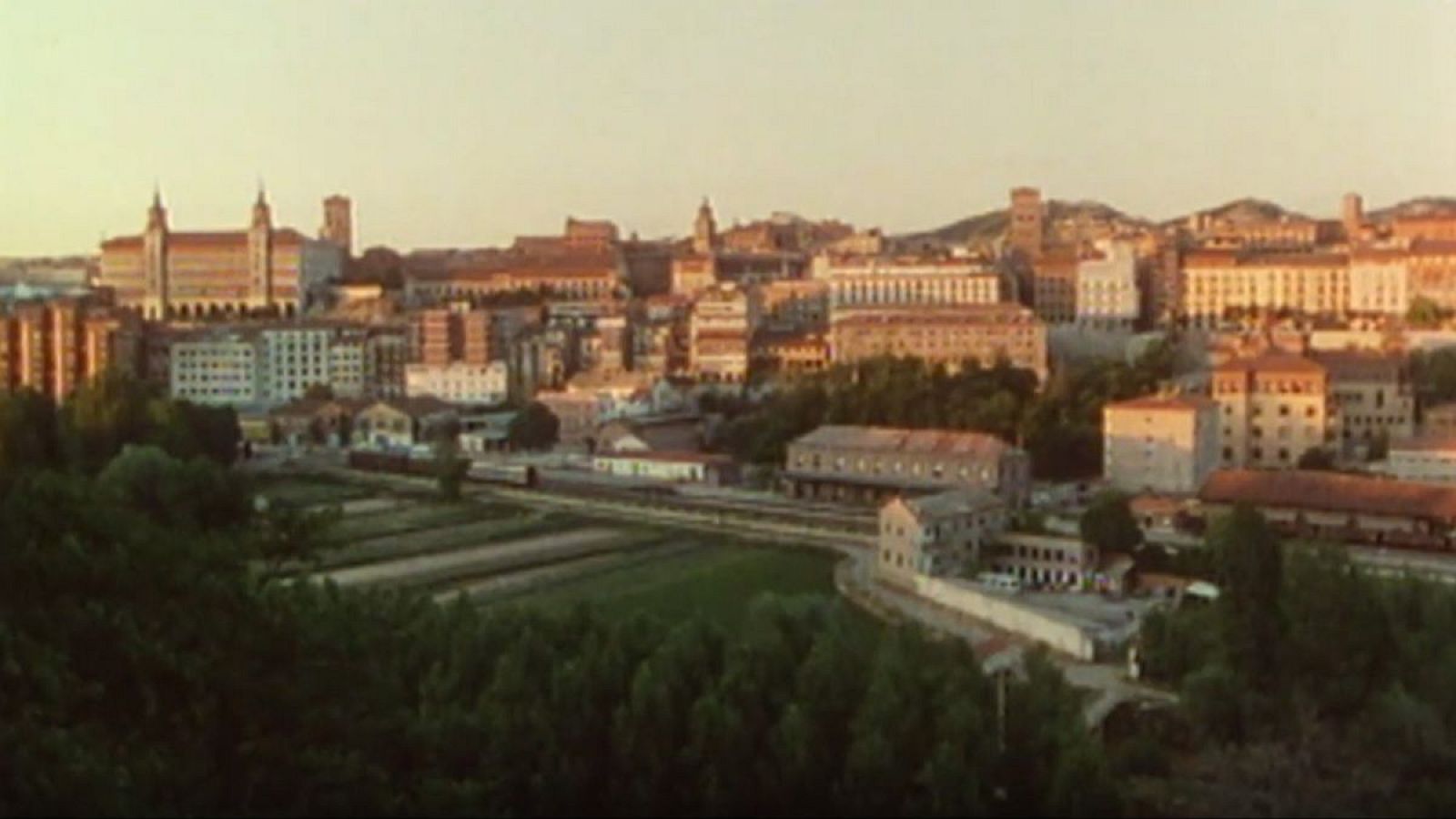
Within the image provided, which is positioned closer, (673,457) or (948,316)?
(673,457)

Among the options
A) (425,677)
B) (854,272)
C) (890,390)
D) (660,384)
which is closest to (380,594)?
(425,677)

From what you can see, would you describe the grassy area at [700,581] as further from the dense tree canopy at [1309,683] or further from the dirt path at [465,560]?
the dense tree canopy at [1309,683]

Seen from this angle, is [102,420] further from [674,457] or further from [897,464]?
[897,464]

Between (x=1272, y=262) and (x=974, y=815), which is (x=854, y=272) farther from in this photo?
(x=974, y=815)

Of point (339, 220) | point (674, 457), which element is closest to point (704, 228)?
point (339, 220)

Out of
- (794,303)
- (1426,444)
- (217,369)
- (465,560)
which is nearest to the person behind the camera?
(465,560)
